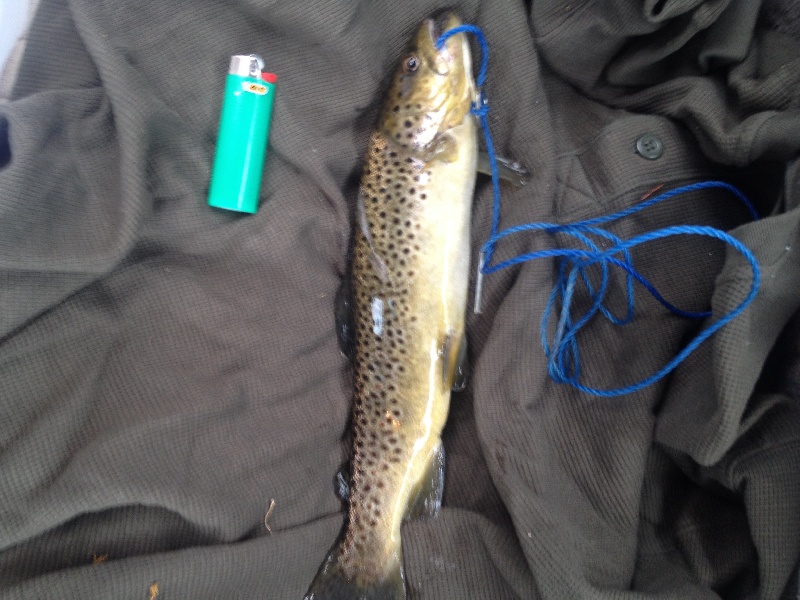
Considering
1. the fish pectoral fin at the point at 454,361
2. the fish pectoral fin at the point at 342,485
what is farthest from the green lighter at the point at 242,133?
the fish pectoral fin at the point at 342,485

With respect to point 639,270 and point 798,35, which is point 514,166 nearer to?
point 639,270

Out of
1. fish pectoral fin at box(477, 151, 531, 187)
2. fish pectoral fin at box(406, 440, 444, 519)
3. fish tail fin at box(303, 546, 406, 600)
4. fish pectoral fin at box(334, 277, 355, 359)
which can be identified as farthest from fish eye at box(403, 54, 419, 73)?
fish tail fin at box(303, 546, 406, 600)

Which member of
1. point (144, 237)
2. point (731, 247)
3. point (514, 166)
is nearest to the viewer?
point (731, 247)

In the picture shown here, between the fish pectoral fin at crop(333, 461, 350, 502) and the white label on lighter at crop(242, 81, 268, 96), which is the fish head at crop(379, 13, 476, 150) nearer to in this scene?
the white label on lighter at crop(242, 81, 268, 96)

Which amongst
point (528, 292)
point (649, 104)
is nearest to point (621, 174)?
point (649, 104)

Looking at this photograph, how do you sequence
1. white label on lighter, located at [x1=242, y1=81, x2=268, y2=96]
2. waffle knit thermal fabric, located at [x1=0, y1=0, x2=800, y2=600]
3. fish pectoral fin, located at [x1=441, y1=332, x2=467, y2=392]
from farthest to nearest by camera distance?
fish pectoral fin, located at [x1=441, y1=332, x2=467, y2=392] → white label on lighter, located at [x1=242, y1=81, x2=268, y2=96] → waffle knit thermal fabric, located at [x1=0, y1=0, x2=800, y2=600]
